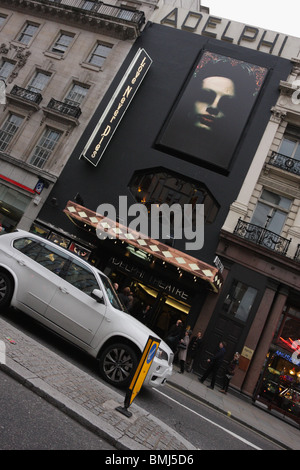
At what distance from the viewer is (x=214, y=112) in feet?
53.3

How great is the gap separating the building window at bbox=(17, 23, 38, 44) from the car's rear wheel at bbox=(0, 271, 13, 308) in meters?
20.4

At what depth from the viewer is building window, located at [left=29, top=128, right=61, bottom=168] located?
17.8 meters

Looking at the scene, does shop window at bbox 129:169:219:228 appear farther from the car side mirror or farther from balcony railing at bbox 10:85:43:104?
the car side mirror

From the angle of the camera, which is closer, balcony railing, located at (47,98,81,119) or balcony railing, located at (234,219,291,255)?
balcony railing, located at (234,219,291,255)

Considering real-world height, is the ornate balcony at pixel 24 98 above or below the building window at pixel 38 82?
below

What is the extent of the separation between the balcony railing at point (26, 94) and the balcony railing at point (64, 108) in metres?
0.86

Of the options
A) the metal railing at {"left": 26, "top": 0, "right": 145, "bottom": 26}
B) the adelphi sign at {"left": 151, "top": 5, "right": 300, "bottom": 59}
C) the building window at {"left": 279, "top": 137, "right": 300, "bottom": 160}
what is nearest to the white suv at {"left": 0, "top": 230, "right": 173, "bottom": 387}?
the building window at {"left": 279, "top": 137, "right": 300, "bottom": 160}

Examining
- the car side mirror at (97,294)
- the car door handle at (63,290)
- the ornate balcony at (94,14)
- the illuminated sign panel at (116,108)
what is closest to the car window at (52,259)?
the car door handle at (63,290)

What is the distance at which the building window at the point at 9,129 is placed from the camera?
1862cm

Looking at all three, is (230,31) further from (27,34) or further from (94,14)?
(27,34)

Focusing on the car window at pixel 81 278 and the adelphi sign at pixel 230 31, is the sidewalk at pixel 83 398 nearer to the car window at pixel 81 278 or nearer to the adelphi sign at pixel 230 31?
the car window at pixel 81 278

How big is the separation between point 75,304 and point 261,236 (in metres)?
10.5

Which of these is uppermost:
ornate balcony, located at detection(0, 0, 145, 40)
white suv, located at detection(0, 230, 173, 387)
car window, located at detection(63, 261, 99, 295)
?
ornate balcony, located at detection(0, 0, 145, 40)
